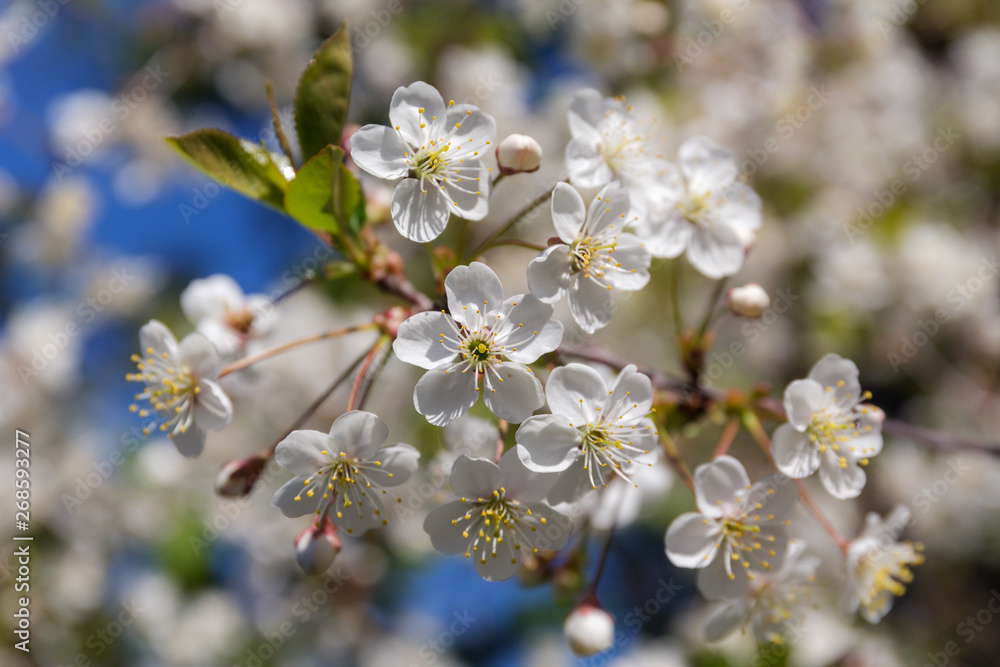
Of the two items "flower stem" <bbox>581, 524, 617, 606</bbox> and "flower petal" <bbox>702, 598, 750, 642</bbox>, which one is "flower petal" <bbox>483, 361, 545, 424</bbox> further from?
"flower petal" <bbox>702, 598, 750, 642</bbox>

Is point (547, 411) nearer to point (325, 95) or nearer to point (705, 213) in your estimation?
point (705, 213)

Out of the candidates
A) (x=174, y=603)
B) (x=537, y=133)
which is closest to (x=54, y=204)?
(x=174, y=603)

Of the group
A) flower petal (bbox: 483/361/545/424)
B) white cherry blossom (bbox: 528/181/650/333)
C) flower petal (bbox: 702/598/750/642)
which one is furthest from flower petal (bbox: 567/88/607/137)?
flower petal (bbox: 702/598/750/642)

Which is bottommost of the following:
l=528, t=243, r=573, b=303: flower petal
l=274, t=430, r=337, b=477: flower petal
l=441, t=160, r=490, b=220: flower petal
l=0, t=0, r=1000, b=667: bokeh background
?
l=0, t=0, r=1000, b=667: bokeh background

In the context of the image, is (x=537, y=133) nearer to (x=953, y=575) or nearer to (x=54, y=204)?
(x=54, y=204)

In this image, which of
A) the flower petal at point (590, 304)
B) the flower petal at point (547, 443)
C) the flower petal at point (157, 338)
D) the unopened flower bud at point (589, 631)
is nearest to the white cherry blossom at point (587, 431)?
the flower petal at point (547, 443)

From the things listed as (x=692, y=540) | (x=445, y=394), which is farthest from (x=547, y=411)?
(x=692, y=540)
